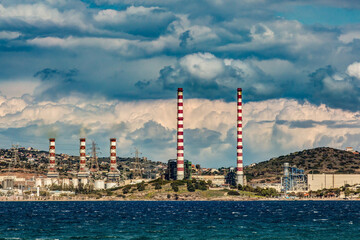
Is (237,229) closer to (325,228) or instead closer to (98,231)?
(325,228)

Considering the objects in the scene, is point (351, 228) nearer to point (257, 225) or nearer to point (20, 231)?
point (257, 225)

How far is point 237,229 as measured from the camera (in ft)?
343

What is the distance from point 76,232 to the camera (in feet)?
322

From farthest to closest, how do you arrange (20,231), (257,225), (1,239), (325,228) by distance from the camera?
(257,225) → (325,228) → (20,231) → (1,239)

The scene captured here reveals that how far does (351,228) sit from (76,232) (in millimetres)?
47041

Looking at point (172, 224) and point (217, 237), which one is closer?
point (217, 237)

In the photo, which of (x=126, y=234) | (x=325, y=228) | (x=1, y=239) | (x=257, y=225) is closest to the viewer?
(x=1, y=239)

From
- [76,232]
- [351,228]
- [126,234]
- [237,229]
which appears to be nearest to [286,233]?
[237,229]

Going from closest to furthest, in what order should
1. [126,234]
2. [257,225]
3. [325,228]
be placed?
[126,234] → [325,228] → [257,225]

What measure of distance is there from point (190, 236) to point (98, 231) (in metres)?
16.4

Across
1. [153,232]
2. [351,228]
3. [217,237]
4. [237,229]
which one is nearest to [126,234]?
[153,232]

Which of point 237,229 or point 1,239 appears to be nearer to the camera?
point 1,239

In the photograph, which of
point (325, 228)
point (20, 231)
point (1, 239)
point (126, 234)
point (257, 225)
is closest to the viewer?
point (1, 239)

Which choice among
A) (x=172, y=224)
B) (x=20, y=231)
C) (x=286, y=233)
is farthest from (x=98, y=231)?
(x=286, y=233)
